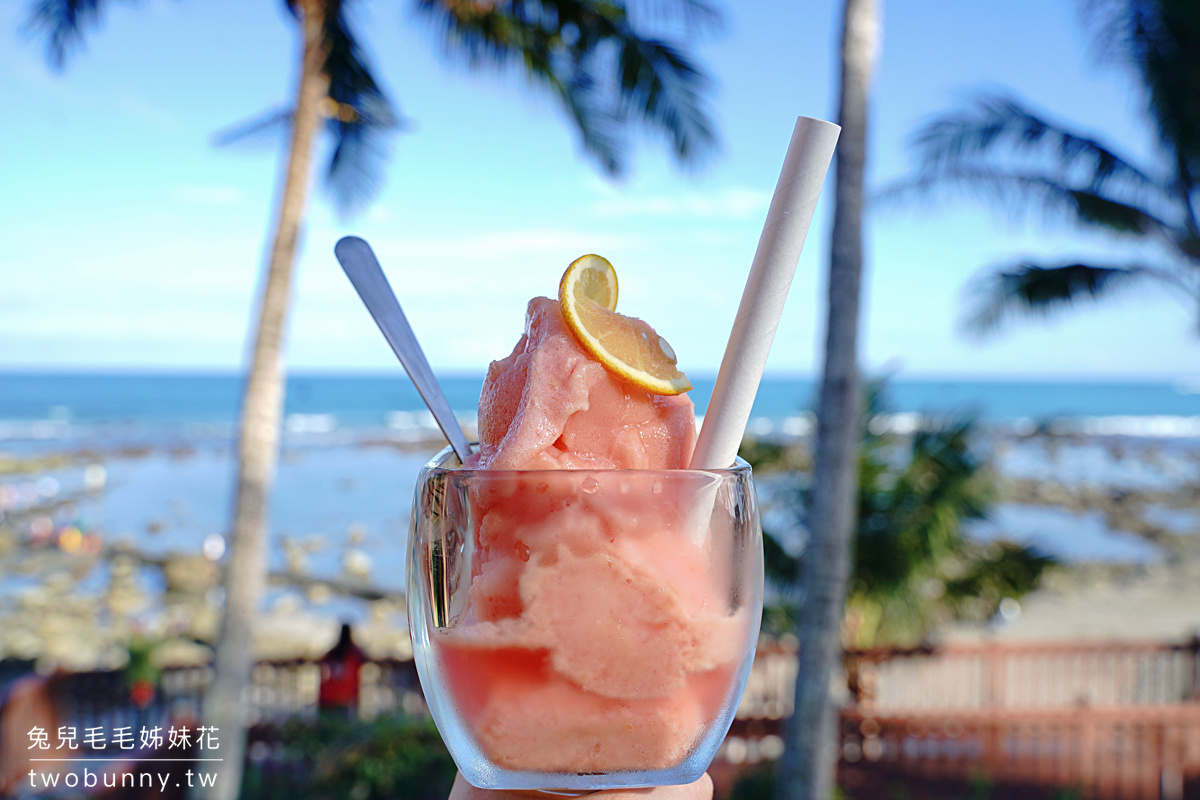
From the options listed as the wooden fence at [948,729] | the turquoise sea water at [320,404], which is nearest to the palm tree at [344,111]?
the wooden fence at [948,729]

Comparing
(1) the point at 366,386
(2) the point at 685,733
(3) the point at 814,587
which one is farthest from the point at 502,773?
(1) the point at 366,386

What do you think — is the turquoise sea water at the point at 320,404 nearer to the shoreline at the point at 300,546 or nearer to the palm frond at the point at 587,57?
the shoreline at the point at 300,546

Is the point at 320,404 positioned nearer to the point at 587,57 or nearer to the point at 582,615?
the point at 587,57

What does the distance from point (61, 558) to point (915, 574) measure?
1794 centimetres

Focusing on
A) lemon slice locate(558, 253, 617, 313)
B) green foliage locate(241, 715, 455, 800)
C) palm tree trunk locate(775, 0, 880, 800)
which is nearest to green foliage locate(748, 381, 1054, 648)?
palm tree trunk locate(775, 0, 880, 800)

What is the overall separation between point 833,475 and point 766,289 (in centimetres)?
357

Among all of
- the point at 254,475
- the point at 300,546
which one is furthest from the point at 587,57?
the point at 300,546

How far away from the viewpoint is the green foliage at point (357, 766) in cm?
609

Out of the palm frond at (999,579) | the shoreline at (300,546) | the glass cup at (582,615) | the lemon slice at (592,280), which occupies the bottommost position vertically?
the shoreline at (300,546)

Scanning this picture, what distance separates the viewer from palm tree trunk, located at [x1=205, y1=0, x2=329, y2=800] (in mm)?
5250

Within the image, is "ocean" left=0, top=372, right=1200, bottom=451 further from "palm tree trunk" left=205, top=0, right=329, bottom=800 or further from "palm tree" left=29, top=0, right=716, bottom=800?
"palm tree trunk" left=205, top=0, right=329, bottom=800

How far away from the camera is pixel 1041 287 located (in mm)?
9578

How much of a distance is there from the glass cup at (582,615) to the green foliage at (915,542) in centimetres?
589

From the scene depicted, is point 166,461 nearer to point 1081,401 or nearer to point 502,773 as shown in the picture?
point 502,773
